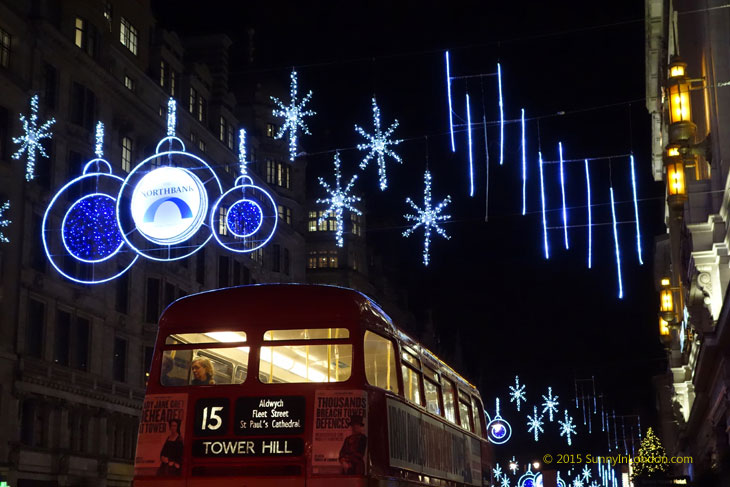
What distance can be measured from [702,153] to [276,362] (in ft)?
63.3

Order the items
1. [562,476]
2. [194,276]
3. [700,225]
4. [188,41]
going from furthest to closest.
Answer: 1. [562,476]
2. [188,41]
3. [194,276]
4. [700,225]

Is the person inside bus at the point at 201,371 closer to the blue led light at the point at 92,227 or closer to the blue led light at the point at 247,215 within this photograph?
the blue led light at the point at 247,215

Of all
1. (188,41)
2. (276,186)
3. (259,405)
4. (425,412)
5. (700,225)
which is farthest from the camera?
(276,186)

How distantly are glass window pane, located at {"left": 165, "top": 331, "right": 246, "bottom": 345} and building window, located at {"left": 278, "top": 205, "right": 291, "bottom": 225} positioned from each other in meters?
48.4

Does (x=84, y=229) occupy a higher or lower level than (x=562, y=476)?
higher

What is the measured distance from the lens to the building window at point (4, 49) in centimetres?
3616

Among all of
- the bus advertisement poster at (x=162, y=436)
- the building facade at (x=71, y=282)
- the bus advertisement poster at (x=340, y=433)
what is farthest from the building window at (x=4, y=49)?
the bus advertisement poster at (x=340, y=433)

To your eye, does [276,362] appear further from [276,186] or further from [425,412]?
[276,186]

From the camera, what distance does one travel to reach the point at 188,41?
2232 inches

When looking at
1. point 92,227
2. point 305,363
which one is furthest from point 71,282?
point 305,363

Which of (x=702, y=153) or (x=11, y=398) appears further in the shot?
(x=11, y=398)

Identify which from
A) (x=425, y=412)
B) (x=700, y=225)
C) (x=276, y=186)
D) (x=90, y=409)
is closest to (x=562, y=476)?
(x=276, y=186)

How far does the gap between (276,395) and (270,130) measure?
1989 inches

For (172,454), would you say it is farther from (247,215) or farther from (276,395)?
(247,215)
